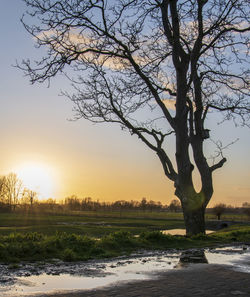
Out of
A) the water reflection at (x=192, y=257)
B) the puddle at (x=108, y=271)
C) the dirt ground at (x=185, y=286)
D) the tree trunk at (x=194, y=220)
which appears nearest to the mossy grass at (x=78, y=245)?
the puddle at (x=108, y=271)

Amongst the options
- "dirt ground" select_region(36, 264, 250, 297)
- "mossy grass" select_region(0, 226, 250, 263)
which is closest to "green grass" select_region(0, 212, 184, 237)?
"mossy grass" select_region(0, 226, 250, 263)

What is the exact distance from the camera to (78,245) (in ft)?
31.7

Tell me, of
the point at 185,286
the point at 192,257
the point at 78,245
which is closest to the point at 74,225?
the point at 78,245

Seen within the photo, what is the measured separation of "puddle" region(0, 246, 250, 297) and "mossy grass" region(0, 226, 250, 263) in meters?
0.76

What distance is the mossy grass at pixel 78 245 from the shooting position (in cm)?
852

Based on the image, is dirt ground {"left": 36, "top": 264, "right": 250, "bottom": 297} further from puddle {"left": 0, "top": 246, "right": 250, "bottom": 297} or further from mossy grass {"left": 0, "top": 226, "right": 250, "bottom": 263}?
mossy grass {"left": 0, "top": 226, "right": 250, "bottom": 263}

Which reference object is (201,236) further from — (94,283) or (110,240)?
(94,283)

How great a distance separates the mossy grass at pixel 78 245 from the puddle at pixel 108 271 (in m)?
0.76

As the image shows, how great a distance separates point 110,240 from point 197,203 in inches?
213

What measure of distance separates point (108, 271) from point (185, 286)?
5.66 feet

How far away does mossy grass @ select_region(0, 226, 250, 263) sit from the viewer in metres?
8.52

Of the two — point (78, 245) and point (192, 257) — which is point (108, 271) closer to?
point (78, 245)

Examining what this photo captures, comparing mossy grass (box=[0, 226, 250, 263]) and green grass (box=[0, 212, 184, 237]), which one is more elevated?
mossy grass (box=[0, 226, 250, 263])

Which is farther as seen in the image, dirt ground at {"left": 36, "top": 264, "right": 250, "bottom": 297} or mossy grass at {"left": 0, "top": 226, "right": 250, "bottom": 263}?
mossy grass at {"left": 0, "top": 226, "right": 250, "bottom": 263}
